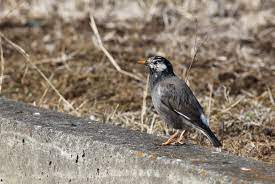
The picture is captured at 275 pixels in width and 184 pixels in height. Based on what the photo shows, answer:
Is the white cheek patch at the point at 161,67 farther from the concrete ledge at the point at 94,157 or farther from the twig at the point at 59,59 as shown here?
the twig at the point at 59,59

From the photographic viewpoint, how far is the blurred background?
5.64 meters

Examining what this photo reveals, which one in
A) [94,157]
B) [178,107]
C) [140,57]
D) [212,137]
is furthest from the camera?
[140,57]

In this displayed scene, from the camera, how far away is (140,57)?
25.4 feet

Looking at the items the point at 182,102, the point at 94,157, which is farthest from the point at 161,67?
the point at 94,157

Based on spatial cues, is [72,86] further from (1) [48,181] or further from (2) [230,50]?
(1) [48,181]

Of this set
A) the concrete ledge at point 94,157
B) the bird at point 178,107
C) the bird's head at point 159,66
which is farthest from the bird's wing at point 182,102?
the concrete ledge at point 94,157

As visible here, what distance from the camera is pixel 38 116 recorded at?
14.1ft

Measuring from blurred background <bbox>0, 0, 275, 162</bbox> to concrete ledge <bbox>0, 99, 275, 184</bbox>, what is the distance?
1.08 meters

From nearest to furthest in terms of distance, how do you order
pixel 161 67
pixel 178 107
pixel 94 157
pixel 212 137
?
pixel 94 157, pixel 212 137, pixel 178 107, pixel 161 67

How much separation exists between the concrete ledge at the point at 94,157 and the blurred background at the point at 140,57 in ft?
3.55

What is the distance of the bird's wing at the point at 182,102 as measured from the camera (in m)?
4.43

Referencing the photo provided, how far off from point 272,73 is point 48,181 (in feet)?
12.0

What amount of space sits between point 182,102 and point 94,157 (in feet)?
3.02

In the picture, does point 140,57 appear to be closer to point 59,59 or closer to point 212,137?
point 59,59
